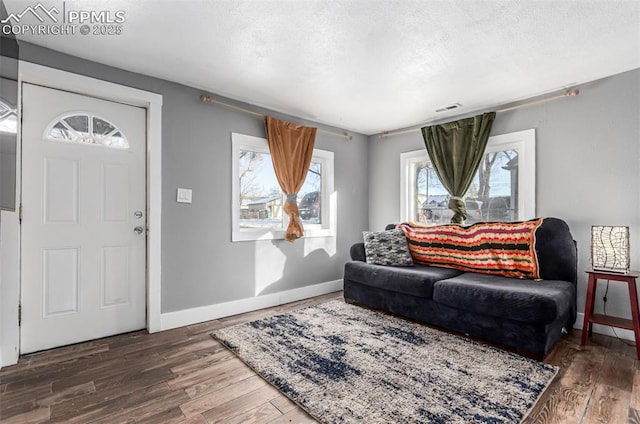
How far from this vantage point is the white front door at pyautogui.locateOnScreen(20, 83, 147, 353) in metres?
2.29

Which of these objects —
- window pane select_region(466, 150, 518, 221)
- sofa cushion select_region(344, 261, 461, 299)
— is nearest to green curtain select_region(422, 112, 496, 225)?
window pane select_region(466, 150, 518, 221)

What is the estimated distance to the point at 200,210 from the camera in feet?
9.87

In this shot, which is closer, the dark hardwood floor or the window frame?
the dark hardwood floor

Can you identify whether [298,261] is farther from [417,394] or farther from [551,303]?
[551,303]

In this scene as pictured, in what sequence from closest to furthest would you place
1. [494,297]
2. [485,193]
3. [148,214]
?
1. [494,297]
2. [148,214]
3. [485,193]

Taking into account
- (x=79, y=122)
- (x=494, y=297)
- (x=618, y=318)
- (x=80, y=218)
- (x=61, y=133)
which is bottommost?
(x=618, y=318)

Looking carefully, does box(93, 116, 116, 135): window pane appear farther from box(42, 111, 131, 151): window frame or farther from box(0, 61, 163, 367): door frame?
box(0, 61, 163, 367): door frame

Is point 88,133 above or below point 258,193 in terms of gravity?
above

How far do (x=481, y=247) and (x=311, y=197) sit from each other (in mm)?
2099

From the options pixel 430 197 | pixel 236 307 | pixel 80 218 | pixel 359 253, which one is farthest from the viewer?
pixel 430 197

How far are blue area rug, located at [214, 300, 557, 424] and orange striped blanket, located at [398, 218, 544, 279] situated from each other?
2.71ft

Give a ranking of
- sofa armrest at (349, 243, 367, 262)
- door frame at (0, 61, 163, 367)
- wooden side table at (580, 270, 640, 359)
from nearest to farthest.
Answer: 1. door frame at (0, 61, 163, 367)
2. wooden side table at (580, 270, 640, 359)
3. sofa armrest at (349, 243, 367, 262)

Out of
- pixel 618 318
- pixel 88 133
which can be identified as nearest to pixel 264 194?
pixel 88 133

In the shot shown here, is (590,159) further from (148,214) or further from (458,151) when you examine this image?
(148,214)
